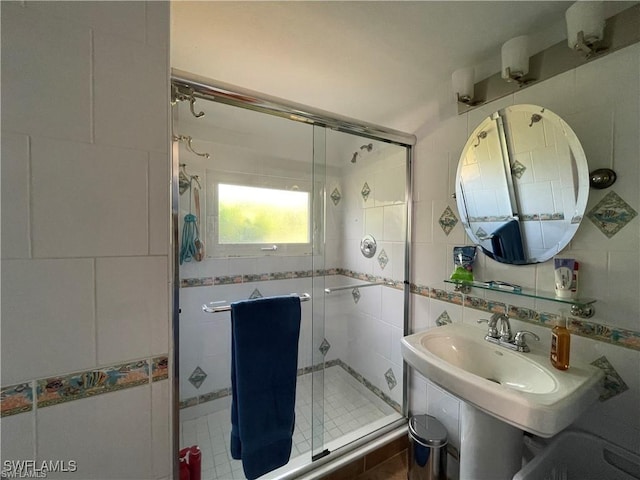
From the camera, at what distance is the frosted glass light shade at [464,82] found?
114 cm

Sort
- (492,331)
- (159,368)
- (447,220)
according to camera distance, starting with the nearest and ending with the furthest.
A: (159,368), (492,331), (447,220)

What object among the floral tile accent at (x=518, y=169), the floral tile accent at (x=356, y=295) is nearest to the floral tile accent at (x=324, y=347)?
the floral tile accent at (x=356, y=295)

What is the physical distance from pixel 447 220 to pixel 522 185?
355mm

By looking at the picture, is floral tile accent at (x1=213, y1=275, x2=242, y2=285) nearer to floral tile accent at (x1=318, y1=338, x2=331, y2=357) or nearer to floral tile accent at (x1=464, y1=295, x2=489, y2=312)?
floral tile accent at (x1=318, y1=338, x2=331, y2=357)

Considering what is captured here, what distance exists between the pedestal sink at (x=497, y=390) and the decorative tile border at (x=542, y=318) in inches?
4.5

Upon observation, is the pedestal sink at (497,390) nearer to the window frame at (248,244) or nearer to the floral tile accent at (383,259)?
the floral tile accent at (383,259)

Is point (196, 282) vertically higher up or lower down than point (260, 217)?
lower down

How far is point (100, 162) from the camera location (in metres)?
0.54

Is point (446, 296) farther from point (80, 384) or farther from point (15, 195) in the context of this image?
point (15, 195)

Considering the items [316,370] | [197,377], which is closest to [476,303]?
[316,370]

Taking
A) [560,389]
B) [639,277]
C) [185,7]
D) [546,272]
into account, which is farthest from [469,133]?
[185,7]

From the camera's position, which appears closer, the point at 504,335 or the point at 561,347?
the point at 561,347

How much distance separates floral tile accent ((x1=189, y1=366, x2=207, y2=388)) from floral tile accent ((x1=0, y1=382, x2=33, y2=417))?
4.40ft

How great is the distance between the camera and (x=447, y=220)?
52.1 inches
